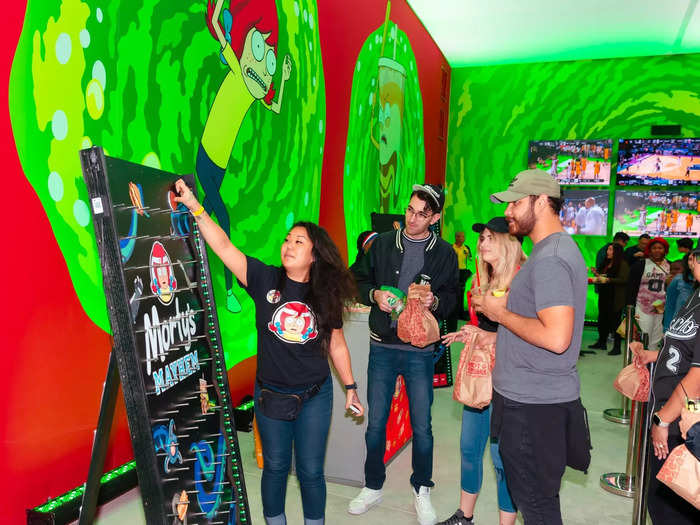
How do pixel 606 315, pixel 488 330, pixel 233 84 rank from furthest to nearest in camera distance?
pixel 606 315
pixel 233 84
pixel 488 330

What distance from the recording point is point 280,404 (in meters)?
2.05

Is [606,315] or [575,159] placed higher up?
[575,159]

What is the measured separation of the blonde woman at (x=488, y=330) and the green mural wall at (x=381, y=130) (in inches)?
132

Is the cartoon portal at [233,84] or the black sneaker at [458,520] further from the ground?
the cartoon portal at [233,84]

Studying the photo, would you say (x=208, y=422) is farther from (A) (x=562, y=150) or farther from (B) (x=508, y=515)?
(A) (x=562, y=150)

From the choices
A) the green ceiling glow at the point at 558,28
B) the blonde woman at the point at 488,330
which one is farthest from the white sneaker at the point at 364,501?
the green ceiling glow at the point at 558,28

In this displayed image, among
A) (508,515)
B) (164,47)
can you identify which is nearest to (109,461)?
(508,515)

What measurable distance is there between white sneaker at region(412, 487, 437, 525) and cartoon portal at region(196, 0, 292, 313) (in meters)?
1.70

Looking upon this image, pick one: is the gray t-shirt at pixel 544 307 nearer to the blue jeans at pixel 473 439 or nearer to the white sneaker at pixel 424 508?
the blue jeans at pixel 473 439

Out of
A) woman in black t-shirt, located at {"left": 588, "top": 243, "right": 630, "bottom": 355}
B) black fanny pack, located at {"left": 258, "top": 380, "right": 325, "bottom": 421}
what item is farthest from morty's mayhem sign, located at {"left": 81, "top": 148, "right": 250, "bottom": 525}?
woman in black t-shirt, located at {"left": 588, "top": 243, "right": 630, "bottom": 355}

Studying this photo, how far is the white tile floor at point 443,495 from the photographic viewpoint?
2803mm

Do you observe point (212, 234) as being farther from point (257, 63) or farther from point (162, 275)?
point (257, 63)

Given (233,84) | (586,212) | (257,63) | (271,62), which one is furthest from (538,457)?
(586,212)

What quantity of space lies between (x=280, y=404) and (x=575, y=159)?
8.54 metres
